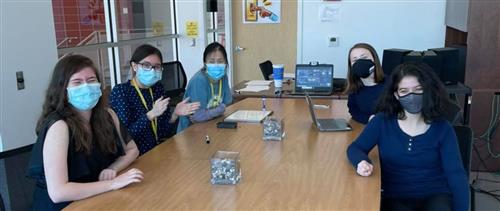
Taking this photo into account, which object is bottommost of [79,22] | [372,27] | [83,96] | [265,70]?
[265,70]

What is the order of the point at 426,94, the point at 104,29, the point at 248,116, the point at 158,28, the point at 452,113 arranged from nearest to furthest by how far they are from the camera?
1. the point at 426,94
2. the point at 452,113
3. the point at 248,116
4. the point at 104,29
5. the point at 158,28

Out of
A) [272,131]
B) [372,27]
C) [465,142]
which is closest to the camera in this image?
[465,142]

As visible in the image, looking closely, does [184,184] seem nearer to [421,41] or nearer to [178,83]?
[178,83]

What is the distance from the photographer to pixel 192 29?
6371 mm

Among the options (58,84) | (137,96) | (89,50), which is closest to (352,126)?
(137,96)

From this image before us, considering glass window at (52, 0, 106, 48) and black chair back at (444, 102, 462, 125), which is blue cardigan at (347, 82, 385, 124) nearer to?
black chair back at (444, 102, 462, 125)

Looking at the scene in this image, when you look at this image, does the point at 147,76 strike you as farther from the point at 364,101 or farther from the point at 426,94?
the point at 426,94

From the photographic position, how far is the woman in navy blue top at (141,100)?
2.71 metres

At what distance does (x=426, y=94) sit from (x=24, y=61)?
8.36 feet

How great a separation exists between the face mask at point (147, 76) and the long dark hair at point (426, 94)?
1.34 m

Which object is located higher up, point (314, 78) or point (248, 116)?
point (314, 78)

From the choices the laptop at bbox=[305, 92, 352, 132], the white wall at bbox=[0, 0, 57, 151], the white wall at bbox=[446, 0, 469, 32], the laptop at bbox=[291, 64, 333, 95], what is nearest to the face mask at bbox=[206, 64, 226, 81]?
the laptop at bbox=[305, 92, 352, 132]

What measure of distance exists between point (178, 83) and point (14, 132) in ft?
5.16

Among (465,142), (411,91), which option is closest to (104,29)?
(411,91)
